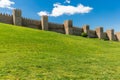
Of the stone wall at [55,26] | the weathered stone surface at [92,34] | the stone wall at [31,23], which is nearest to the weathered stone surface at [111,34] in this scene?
the stone wall at [55,26]

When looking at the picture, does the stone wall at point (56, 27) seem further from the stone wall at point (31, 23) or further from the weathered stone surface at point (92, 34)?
the weathered stone surface at point (92, 34)

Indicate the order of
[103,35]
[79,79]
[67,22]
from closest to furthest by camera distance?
[79,79] < [67,22] < [103,35]

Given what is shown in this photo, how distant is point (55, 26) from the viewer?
74125 millimetres

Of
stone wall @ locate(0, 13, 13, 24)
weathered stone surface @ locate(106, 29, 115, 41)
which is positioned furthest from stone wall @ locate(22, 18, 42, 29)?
weathered stone surface @ locate(106, 29, 115, 41)

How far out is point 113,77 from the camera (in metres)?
13.5

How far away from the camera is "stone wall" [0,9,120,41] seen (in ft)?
201

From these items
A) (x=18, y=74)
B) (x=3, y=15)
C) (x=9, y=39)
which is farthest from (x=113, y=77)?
(x=3, y=15)

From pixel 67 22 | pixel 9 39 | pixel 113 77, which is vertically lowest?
pixel 113 77

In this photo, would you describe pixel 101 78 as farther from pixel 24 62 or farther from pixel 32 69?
pixel 24 62

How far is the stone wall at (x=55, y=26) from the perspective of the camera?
61406 millimetres

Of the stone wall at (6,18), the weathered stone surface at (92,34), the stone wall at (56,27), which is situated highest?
A: the stone wall at (6,18)

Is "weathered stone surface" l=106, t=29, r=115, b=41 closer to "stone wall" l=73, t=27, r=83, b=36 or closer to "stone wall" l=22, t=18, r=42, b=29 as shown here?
"stone wall" l=73, t=27, r=83, b=36

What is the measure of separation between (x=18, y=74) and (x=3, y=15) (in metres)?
49.0

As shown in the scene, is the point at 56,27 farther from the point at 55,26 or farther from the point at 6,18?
the point at 6,18
